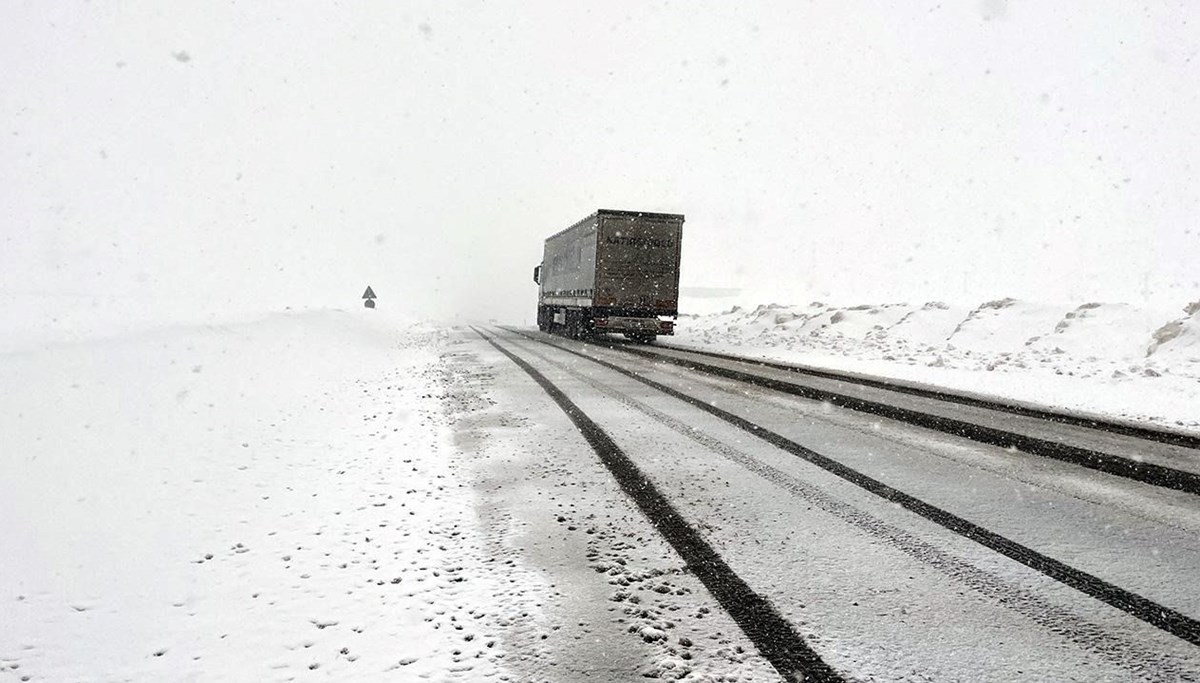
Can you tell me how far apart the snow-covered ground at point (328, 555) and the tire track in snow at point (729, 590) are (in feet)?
0.28

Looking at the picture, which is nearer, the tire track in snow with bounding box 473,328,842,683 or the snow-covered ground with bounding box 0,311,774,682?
the tire track in snow with bounding box 473,328,842,683

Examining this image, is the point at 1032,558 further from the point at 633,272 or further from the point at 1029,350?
the point at 633,272

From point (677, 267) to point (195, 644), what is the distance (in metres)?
20.8

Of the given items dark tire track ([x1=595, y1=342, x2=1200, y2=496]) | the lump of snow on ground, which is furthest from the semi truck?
the lump of snow on ground

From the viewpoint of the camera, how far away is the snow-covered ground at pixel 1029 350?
10617 millimetres

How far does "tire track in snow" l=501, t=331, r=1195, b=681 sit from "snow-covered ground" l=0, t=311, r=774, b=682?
1.21 metres

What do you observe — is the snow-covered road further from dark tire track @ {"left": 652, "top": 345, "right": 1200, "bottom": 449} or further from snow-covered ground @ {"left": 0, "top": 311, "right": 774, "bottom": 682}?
dark tire track @ {"left": 652, "top": 345, "right": 1200, "bottom": 449}

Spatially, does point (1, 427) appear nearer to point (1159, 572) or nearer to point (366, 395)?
point (366, 395)

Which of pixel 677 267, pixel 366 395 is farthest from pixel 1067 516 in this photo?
pixel 677 267

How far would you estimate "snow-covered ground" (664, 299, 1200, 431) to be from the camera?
10.6 m

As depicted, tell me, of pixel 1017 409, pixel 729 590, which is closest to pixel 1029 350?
pixel 1017 409

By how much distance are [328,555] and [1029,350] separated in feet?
64.9

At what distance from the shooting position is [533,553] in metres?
3.38

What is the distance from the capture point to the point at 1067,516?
4.08 meters
